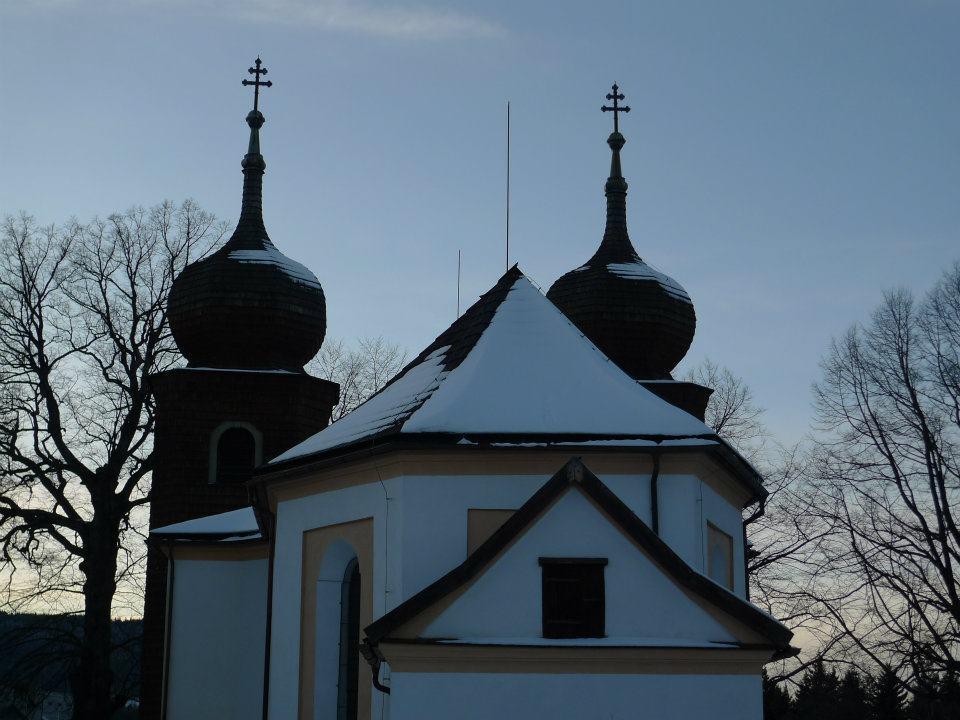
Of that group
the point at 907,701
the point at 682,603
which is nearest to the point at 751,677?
the point at 682,603

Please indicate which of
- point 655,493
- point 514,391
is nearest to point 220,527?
point 514,391

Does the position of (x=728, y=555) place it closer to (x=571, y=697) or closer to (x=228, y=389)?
(x=571, y=697)

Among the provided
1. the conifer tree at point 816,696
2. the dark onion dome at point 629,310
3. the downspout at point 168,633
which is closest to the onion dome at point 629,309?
the dark onion dome at point 629,310

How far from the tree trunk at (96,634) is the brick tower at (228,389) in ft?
18.1

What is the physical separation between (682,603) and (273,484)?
5731 millimetres

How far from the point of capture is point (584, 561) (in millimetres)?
11977

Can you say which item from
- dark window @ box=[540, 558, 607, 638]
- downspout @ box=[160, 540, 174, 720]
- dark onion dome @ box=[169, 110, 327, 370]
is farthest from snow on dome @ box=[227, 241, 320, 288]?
dark window @ box=[540, 558, 607, 638]

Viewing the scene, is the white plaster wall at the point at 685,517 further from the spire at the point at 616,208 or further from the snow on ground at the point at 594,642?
the spire at the point at 616,208

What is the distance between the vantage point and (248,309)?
22469 millimetres

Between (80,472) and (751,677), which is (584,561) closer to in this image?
(751,677)

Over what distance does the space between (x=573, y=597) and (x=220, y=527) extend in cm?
887

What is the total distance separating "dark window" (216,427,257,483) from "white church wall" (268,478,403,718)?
6.39 m

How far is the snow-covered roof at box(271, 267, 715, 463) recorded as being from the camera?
537 inches

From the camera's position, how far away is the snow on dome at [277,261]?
75.4 ft
